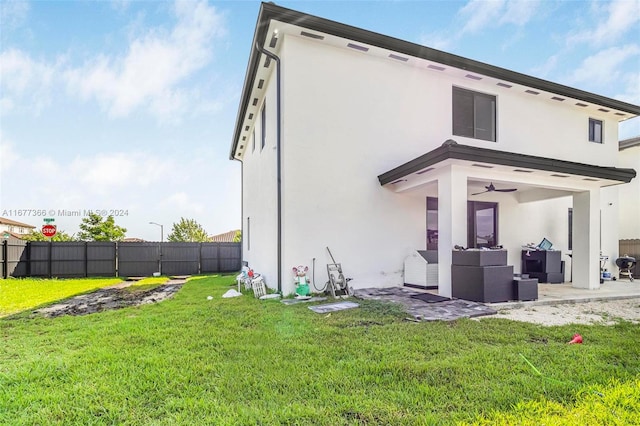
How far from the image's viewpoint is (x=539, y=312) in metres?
5.08

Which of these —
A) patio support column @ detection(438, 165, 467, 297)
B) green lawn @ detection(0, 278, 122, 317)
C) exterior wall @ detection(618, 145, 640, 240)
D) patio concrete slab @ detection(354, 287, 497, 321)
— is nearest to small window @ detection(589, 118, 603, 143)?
exterior wall @ detection(618, 145, 640, 240)

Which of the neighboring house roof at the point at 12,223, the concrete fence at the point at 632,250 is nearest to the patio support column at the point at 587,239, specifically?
the concrete fence at the point at 632,250

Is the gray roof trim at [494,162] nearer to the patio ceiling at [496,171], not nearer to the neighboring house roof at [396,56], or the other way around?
the patio ceiling at [496,171]

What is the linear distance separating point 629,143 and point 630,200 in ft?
6.51

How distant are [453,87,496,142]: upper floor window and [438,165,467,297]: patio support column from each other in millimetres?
3020

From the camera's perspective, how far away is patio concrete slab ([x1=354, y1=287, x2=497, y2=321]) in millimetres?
4601

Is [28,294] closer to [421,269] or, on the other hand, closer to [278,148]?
[278,148]

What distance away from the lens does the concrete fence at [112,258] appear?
12.0 meters

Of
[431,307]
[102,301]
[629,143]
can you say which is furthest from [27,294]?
[629,143]

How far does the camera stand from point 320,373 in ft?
8.65

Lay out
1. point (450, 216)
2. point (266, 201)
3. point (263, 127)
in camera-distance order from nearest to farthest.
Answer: point (450, 216) < point (266, 201) < point (263, 127)

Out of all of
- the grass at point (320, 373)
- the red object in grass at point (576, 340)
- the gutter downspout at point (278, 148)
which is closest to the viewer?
the grass at point (320, 373)

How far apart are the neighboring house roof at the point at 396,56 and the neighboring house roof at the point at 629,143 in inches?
54.9

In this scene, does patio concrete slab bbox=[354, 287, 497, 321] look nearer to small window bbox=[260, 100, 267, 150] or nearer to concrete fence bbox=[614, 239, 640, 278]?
small window bbox=[260, 100, 267, 150]
